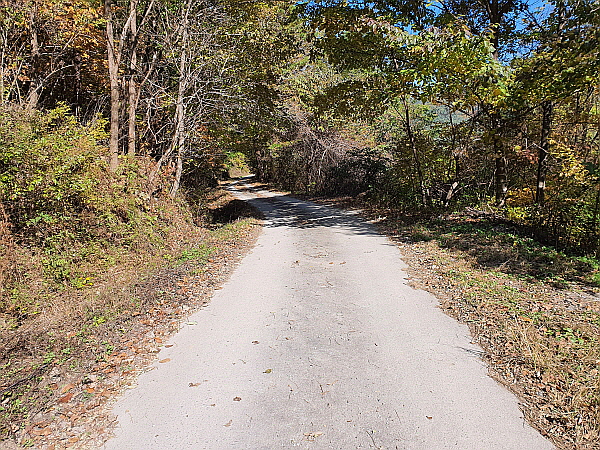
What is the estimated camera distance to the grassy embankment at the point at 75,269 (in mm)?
4156

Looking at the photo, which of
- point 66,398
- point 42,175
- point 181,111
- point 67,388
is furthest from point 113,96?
point 66,398

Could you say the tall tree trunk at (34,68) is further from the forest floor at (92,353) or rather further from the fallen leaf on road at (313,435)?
the fallen leaf on road at (313,435)

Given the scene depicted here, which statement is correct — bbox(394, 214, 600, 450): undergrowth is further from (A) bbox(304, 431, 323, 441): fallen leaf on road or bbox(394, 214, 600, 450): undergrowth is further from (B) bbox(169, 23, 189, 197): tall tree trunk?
(B) bbox(169, 23, 189, 197): tall tree trunk

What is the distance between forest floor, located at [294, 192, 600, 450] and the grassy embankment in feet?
13.6

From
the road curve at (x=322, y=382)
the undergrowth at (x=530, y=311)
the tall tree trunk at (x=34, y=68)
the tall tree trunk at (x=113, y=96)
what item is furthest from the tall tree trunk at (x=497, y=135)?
the tall tree trunk at (x=34, y=68)

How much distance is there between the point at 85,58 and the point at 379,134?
16464 millimetres

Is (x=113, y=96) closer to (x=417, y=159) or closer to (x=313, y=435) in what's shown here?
(x=417, y=159)

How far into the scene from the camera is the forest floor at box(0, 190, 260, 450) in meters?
3.51

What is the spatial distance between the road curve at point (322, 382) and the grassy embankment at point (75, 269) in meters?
0.65

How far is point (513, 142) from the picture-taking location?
A: 11.2 m

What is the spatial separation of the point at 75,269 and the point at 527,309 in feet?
28.2

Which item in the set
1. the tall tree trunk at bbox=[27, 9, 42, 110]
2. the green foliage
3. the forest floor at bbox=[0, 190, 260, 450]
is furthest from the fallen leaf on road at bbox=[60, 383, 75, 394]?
the tall tree trunk at bbox=[27, 9, 42, 110]

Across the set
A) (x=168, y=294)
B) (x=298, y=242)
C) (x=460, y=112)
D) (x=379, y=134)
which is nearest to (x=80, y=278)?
(x=168, y=294)

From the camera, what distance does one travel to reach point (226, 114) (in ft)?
49.8
